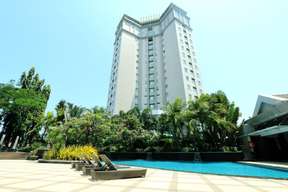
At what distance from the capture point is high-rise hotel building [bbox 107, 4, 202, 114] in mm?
48444

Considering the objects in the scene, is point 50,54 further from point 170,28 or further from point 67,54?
point 170,28

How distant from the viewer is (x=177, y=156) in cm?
2248

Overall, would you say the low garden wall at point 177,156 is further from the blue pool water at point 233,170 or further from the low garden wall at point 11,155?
the low garden wall at point 11,155

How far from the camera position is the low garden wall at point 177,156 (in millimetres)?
20281

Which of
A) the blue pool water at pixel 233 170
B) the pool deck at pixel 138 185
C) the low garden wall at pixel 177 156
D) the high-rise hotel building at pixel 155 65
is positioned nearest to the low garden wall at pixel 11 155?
the low garden wall at pixel 177 156

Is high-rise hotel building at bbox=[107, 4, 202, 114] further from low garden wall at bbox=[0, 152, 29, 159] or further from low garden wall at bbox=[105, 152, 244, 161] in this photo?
low garden wall at bbox=[0, 152, 29, 159]

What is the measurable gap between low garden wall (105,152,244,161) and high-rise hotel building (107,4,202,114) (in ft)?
68.3

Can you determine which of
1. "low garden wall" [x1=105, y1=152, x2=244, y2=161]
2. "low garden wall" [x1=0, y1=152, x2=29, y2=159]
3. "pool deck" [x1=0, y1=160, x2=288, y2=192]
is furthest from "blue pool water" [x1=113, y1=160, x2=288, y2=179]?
"low garden wall" [x1=0, y1=152, x2=29, y2=159]

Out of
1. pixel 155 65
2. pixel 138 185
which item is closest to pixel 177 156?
pixel 138 185

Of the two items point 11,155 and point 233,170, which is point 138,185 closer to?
point 233,170

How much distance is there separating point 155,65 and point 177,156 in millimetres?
38425

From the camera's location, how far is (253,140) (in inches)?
818

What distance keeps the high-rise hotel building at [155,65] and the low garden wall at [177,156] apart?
20.8 metres

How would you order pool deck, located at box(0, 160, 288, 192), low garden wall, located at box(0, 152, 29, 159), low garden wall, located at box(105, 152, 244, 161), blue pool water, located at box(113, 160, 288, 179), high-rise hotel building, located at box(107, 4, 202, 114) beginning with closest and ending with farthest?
pool deck, located at box(0, 160, 288, 192) < blue pool water, located at box(113, 160, 288, 179) < low garden wall, located at box(105, 152, 244, 161) < low garden wall, located at box(0, 152, 29, 159) < high-rise hotel building, located at box(107, 4, 202, 114)
